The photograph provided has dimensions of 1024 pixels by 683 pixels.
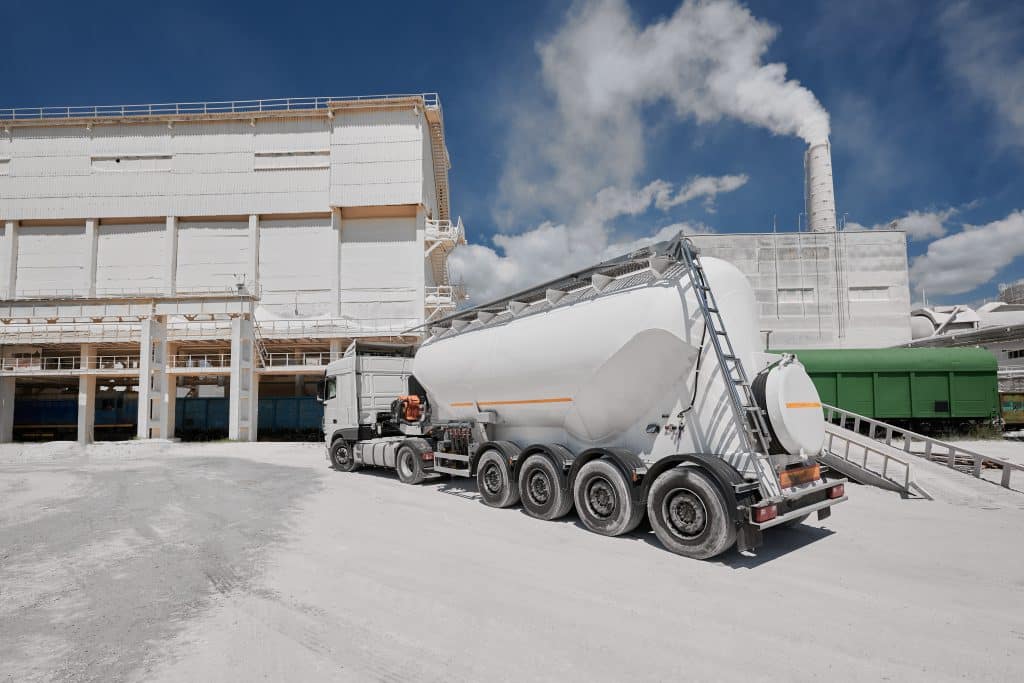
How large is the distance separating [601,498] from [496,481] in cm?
258

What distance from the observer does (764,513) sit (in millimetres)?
5973

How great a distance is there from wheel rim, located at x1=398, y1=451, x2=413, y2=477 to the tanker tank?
3728mm

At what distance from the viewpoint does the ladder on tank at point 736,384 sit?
641cm

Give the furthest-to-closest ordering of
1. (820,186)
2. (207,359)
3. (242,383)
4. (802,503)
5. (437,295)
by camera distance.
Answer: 1. (820,186)
2. (437,295)
3. (207,359)
4. (242,383)
5. (802,503)

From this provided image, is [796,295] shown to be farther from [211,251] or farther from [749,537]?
[211,251]

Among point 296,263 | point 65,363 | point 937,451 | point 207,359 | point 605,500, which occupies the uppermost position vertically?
point 296,263

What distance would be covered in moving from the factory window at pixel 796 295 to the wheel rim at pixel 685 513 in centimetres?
3678

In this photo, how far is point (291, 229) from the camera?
36.5 meters

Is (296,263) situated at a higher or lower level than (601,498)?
higher

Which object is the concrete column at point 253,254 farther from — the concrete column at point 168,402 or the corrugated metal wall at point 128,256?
the concrete column at point 168,402

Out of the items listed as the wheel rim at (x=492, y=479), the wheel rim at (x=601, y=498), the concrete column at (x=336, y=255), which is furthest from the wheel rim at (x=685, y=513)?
the concrete column at (x=336, y=255)

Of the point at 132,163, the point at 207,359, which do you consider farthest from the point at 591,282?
the point at 132,163

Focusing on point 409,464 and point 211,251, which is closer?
point 409,464

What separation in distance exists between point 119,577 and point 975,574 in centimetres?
956
